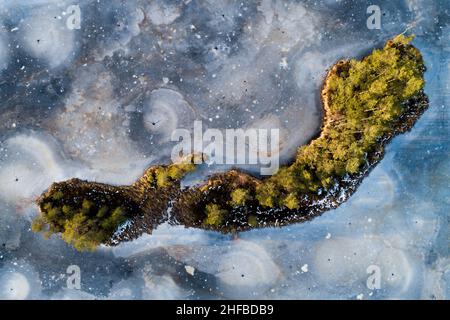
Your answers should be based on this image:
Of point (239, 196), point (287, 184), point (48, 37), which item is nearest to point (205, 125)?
point (239, 196)

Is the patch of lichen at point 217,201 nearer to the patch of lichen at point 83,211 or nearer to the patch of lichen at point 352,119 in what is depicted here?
the patch of lichen at point 352,119

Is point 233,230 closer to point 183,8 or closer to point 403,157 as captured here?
point 403,157

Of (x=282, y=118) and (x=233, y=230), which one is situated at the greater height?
(x=282, y=118)

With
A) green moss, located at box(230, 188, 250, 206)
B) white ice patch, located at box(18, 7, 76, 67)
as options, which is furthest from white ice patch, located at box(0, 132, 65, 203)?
green moss, located at box(230, 188, 250, 206)

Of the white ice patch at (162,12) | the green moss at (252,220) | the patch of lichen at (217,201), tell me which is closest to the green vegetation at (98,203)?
the patch of lichen at (217,201)
